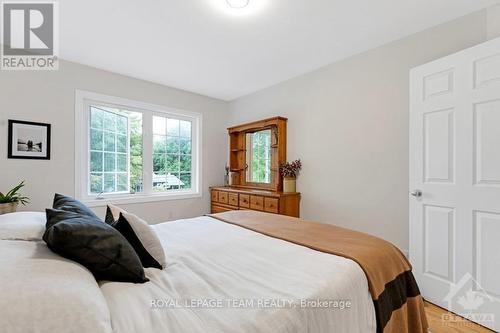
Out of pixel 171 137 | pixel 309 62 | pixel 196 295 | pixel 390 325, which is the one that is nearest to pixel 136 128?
pixel 171 137

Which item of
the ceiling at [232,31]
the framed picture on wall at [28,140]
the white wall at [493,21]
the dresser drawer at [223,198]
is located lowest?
the dresser drawer at [223,198]

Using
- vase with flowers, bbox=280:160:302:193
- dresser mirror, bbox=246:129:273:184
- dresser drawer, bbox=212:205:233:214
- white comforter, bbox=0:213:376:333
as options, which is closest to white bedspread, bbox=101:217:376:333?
white comforter, bbox=0:213:376:333

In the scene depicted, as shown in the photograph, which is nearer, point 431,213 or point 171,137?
point 431,213

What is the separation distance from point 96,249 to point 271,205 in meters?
2.40

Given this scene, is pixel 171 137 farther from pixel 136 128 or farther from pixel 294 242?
pixel 294 242

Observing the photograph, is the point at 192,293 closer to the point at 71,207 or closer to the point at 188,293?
Result: the point at 188,293

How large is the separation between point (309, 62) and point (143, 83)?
238 cm

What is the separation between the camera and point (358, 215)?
269 centimetres

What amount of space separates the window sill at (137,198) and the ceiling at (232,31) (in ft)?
5.65

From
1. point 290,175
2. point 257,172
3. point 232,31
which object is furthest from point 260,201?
point 232,31

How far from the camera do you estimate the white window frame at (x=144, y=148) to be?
9.78 feet

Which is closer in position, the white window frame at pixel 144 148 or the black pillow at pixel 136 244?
the black pillow at pixel 136 244

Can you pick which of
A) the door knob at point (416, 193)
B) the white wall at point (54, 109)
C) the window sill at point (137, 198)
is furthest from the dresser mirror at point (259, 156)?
the door knob at point (416, 193)

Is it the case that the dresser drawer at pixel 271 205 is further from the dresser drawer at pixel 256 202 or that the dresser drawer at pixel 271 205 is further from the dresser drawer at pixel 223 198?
the dresser drawer at pixel 223 198
